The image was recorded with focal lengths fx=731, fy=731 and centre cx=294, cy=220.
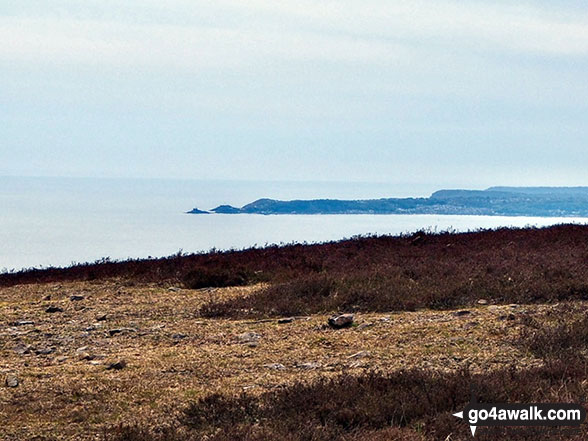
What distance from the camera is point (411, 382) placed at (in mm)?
7977

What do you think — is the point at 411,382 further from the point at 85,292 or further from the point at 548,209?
the point at 548,209

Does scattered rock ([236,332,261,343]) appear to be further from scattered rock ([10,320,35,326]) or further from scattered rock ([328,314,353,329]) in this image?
scattered rock ([10,320,35,326])

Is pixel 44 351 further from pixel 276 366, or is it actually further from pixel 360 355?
pixel 360 355

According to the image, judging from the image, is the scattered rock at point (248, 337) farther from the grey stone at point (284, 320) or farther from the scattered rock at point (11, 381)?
the scattered rock at point (11, 381)

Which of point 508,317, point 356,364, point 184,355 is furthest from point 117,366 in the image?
point 508,317

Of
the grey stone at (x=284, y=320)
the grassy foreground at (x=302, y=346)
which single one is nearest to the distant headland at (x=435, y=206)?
the grassy foreground at (x=302, y=346)

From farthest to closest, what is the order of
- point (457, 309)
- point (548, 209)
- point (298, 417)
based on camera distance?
point (548, 209)
point (457, 309)
point (298, 417)

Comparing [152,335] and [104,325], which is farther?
[104,325]

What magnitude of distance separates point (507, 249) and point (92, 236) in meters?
55.8

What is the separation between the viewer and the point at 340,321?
468 inches

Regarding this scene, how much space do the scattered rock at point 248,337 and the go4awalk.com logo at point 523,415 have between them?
4.71 m

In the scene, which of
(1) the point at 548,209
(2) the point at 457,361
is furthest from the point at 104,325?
(1) the point at 548,209

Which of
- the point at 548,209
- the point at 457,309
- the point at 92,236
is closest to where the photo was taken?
the point at 457,309

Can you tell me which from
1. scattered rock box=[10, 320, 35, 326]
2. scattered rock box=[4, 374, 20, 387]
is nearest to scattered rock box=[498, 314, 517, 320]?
scattered rock box=[4, 374, 20, 387]
